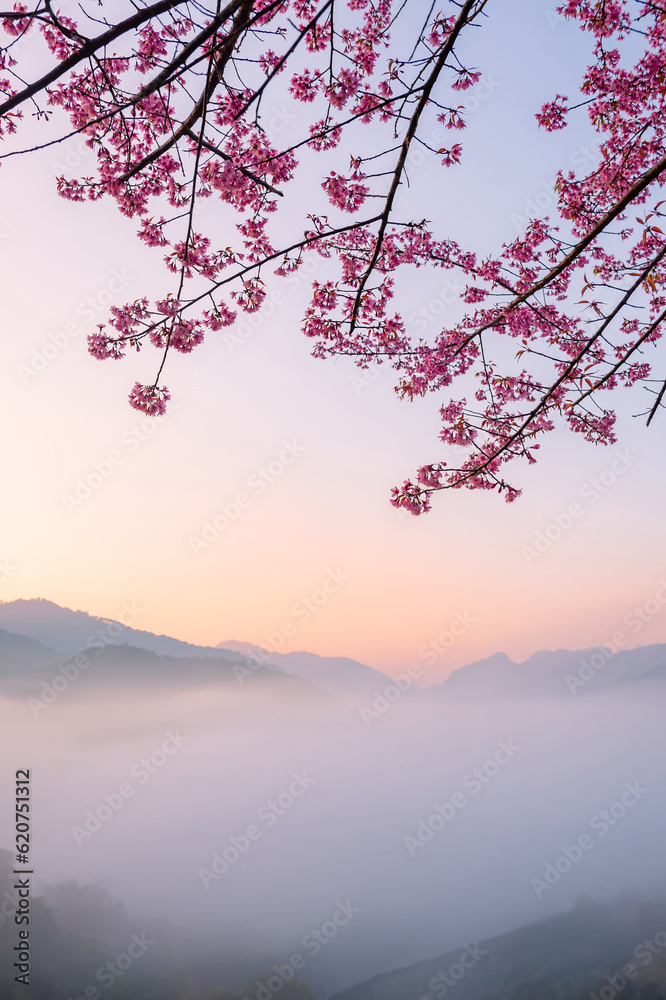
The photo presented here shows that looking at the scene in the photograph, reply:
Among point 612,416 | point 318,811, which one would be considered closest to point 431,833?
point 318,811

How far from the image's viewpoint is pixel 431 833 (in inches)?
5659

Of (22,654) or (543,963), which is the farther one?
(22,654)

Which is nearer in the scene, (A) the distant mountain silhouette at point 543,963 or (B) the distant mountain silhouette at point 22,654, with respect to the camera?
(A) the distant mountain silhouette at point 543,963

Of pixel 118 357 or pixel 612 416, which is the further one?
pixel 612 416

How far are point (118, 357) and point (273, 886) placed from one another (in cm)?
15546

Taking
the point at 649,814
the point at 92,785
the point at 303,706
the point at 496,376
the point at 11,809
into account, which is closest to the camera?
the point at 496,376

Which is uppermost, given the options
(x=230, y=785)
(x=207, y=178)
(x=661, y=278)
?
(x=230, y=785)

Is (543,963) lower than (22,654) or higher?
lower

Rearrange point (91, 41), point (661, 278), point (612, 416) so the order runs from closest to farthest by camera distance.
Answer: point (91, 41), point (661, 278), point (612, 416)

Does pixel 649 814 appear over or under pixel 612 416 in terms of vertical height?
under

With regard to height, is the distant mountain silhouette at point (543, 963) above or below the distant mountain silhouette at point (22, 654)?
below

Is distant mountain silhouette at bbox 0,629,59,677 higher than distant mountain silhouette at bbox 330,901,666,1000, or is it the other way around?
distant mountain silhouette at bbox 0,629,59,677

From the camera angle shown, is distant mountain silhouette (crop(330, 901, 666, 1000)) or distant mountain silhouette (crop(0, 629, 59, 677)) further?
distant mountain silhouette (crop(0, 629, 59, 677))

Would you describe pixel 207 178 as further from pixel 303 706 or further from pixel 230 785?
pixel 303 706
